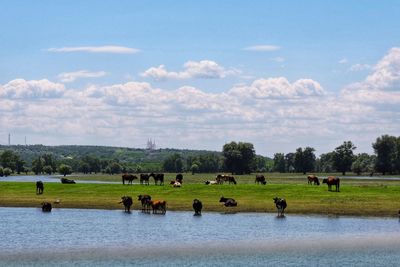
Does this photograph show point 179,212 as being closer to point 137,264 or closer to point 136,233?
point 136,233

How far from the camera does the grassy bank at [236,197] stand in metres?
64.0

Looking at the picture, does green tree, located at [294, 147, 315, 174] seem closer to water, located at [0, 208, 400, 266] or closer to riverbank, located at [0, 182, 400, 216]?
riverbank, located at [0, 182, 400, 216]

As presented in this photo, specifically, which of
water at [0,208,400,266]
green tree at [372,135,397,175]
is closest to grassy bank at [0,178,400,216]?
water at [0,208,400,266]

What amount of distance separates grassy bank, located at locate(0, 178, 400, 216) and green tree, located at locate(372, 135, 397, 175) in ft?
337

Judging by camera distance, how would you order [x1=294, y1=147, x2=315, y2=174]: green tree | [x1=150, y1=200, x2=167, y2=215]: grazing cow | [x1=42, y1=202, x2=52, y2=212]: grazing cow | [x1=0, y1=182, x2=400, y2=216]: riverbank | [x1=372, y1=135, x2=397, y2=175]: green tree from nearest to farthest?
[x1=0, y1=182, x2=400, y2=216]: riverbank → [x1=150, y1=200, x2=167, y2=215]: grazing cow → [x1=42, y1=202, x2=52, y2=212]: grazing cow → [x1=372, y1=135, x2=397, y2=175]: green tree → [x1=294, y1=147, x2=315, y2=174]: green tree

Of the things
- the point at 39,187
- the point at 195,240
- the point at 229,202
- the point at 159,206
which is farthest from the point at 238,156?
the point at 195,240

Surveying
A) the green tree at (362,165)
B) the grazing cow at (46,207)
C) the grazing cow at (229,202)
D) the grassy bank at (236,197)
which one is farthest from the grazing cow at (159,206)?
the green tree at (362,165)

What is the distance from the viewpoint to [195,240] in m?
45.0

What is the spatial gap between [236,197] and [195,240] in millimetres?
27587

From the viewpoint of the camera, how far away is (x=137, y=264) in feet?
119

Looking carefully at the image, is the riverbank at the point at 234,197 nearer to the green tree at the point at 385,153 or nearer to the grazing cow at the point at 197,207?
the grazing cow at the point at 197,207

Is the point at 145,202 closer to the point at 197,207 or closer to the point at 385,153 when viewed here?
the point at 197,207

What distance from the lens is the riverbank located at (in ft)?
210

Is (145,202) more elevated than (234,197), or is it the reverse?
(234,197)
